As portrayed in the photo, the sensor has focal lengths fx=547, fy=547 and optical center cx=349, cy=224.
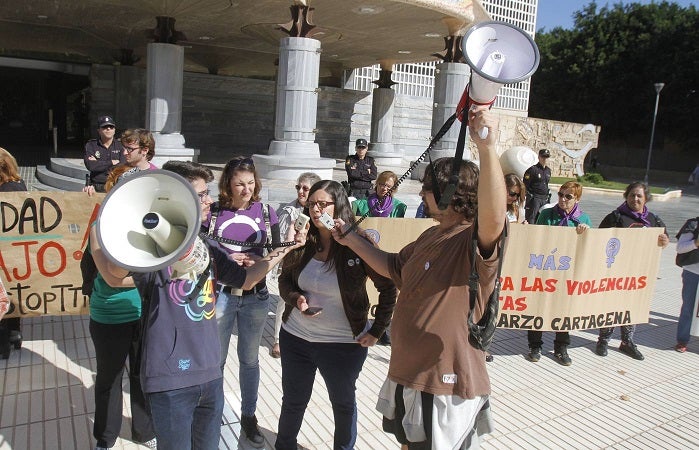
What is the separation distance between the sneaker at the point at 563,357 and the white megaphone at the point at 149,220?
14.2ft

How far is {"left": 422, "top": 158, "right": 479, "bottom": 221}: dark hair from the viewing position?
2197 millimetres

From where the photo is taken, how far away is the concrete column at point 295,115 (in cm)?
1023

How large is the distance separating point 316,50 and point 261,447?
8423 mm

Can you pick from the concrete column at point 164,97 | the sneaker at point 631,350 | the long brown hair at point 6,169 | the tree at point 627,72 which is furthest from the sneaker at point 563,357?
the tree at point 627,72

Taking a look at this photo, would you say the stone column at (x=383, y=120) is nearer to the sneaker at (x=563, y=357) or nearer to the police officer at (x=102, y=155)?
the police officer at (x=102, y=155)

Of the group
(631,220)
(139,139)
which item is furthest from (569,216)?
(139,139)

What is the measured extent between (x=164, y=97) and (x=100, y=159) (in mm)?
5664

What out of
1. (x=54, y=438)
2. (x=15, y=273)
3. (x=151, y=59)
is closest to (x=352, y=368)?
(x=54, y=438)

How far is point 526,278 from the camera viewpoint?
508 centimetres

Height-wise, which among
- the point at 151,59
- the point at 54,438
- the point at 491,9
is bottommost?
the point at 54,438

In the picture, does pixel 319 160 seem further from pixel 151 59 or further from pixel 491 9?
pixel 491 9

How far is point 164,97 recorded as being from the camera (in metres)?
11.6

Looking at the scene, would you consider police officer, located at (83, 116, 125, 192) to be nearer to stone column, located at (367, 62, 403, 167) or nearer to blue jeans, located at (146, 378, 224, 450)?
blue jeans, located at (146, 378, 224, 450)

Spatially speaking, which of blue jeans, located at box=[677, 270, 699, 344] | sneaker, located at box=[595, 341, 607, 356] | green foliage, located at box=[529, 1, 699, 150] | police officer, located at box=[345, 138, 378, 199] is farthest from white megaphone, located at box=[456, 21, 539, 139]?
green foliage, located at box=[529, 1, 699, 150]
